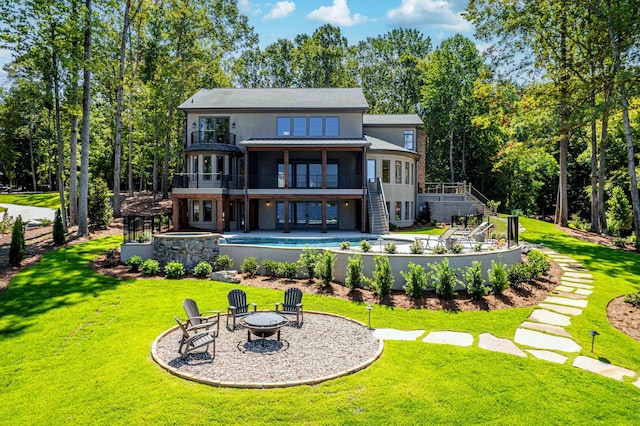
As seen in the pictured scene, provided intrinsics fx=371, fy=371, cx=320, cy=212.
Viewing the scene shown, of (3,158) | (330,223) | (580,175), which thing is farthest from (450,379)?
(3,158)

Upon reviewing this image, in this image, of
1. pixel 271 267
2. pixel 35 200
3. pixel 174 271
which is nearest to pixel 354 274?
pixel 271 267

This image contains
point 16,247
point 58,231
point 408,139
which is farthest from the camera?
point 408,139

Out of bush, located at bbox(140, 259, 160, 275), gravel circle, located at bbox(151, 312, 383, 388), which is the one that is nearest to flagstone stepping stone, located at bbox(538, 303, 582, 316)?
gravel circle, located at bbox(151, 312, 383, 388)

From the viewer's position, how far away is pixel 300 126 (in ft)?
84.4

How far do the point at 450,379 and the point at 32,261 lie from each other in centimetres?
1618

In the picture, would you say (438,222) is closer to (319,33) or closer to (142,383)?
(142,383)

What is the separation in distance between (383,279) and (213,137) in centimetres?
1819

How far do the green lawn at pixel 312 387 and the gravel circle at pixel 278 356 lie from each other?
0.24m

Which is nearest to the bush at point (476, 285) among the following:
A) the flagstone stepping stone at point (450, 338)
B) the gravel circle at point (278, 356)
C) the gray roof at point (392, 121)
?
the flagstone stepping stone at point (450, 338)

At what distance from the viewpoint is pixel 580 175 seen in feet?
141

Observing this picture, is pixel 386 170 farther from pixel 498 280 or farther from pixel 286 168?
pixel 498 280

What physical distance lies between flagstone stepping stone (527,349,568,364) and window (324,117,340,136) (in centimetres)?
1982

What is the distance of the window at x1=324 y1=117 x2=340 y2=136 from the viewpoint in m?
25.6

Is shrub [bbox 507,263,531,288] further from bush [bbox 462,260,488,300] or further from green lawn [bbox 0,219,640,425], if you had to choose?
green lawn [bbox 0,219,640,425]
